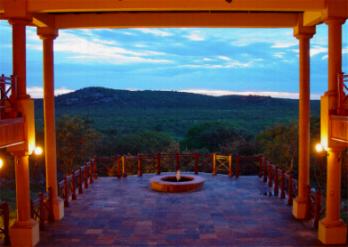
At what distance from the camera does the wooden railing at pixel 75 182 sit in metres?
13.4

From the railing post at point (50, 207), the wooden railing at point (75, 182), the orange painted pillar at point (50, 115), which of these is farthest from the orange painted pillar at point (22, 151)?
the wooden railing at point (75, 182)

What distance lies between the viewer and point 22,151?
9.76 meters

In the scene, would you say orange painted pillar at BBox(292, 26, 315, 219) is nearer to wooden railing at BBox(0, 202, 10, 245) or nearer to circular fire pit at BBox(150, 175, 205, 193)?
circular fire pit at BBox(150, 175, 205, 193)

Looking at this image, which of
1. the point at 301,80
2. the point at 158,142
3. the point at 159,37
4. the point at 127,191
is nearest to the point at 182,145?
the point at 158,142

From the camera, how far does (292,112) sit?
54.8m

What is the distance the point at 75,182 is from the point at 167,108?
1796 inches

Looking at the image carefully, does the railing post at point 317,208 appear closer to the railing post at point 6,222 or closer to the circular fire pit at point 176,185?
the circular fire pit at point 176,185

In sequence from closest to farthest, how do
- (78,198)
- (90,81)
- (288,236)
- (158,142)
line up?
1. (288,236)
2. (78,198)
3. (158,142)
4. (90,81)

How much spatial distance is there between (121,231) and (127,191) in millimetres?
4671

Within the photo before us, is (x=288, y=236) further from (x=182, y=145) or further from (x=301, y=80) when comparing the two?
(x=182, y=145)

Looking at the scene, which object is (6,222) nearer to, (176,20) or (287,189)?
(176,20)

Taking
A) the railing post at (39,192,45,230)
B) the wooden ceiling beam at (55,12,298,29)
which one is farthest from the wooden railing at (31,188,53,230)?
the wooden ceiling beam at (55,12,298,29)

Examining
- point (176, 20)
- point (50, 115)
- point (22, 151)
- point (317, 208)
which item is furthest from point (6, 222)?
point (317, 208)

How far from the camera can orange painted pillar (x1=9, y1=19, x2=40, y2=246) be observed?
9688mm
